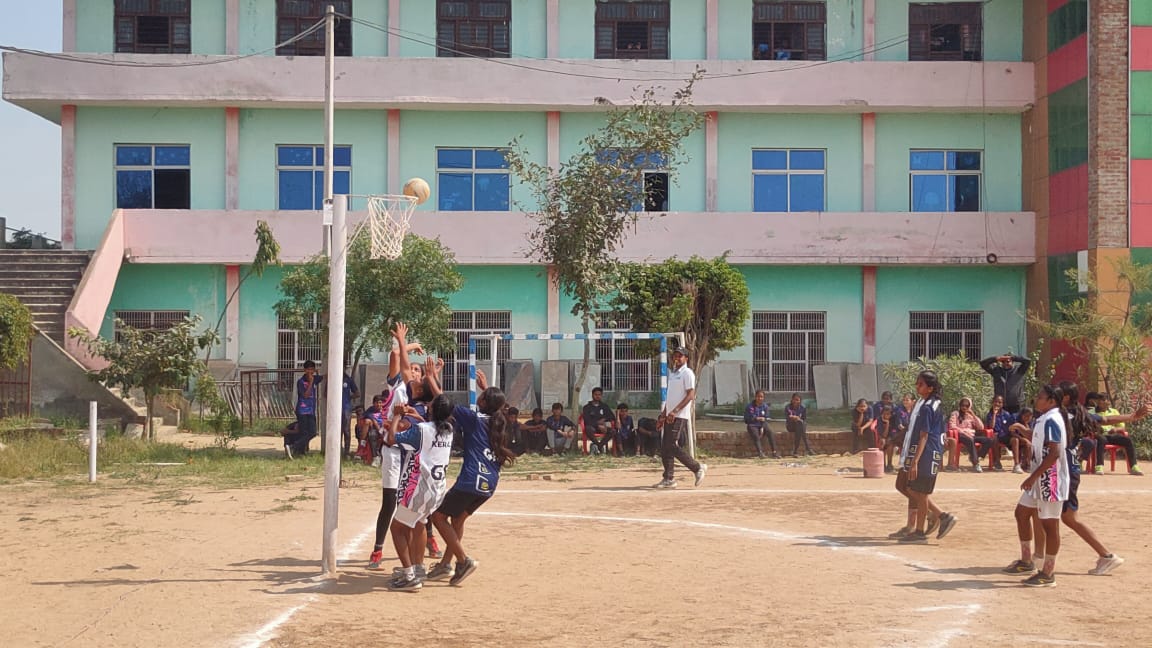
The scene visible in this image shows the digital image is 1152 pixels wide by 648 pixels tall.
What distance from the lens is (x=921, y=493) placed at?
484 inches

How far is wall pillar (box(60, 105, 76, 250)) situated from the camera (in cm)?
3017

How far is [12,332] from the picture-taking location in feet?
71.0

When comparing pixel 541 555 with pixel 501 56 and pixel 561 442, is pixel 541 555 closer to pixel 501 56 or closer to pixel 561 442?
pixel 561 442

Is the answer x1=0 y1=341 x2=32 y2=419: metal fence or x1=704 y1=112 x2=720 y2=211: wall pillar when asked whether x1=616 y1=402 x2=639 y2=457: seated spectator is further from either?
x1=0 y1=341 x2=32 y2=419: metal fence

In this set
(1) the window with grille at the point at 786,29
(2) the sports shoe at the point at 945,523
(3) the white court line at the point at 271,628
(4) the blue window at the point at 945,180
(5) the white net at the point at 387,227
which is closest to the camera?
(3) the white court line at the point at 271,628

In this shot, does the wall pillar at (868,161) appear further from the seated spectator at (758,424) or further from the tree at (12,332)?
the tree at (12,332)

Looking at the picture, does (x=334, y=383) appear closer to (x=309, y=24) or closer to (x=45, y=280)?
(x=45, y=280)

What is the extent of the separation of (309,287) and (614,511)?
28.9ft

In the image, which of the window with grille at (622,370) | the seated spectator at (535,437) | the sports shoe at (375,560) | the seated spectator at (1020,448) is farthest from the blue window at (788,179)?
the sports shoe at (375,560)

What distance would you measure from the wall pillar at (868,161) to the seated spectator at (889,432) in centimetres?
1065

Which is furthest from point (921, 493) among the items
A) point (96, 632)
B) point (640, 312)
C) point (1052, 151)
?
point (1052, 151)

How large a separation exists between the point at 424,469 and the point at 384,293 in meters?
11.6

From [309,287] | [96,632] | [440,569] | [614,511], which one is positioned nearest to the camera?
[96,632]

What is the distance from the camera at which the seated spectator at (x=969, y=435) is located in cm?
1977
